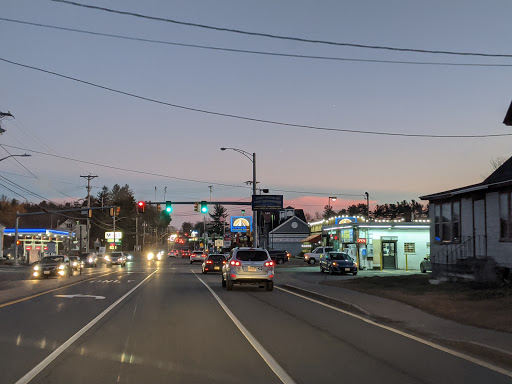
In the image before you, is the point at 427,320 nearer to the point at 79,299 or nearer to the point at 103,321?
the point at 103,321

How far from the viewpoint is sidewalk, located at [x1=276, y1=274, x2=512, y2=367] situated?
9.61 m

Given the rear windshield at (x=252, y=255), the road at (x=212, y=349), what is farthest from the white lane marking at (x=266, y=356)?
the rear windshield at (x=252, y=255)

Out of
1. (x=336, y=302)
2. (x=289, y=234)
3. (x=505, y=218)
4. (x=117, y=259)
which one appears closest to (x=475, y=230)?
(x=505, y=218)

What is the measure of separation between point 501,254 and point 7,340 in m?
18.0

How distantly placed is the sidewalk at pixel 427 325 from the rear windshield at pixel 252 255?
4.21 meters

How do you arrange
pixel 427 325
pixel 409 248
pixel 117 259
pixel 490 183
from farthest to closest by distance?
pixel 117 259
pixel 409 248
pixel 490 183
pixel 427 325

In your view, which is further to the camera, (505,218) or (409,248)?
(409,248)

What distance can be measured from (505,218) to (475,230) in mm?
2194

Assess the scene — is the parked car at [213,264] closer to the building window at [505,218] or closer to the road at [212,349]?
the building window at [505,218]

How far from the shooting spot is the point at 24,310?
1602 centimetres

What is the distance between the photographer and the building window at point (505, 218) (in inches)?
817

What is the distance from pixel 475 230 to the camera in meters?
23.2

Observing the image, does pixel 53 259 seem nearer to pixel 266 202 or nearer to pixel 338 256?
pixel 338 256

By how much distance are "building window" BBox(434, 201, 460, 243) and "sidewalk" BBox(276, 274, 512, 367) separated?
7.39 meters
